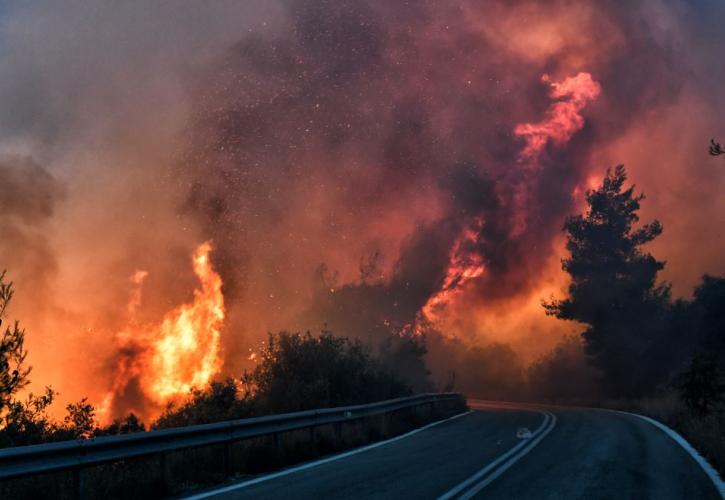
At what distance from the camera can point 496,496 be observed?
9.55 m

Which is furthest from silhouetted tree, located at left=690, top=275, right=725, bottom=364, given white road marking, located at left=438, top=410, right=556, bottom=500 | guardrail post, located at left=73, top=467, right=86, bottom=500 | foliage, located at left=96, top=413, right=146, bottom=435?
guardrail post, located at left=73, top=467, right=86, bottom=500

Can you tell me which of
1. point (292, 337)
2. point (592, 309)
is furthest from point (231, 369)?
point (292, 337)

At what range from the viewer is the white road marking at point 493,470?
388 inches

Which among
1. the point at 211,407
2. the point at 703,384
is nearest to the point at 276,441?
the point at 211,407

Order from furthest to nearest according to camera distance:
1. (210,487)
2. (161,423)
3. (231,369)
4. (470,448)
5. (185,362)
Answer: (231,369) → (185,362) → (161,423) → (470,448) → (210,487)

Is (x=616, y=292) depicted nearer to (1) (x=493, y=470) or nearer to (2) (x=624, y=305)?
(2) (x=624, y=305)

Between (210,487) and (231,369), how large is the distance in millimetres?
47150

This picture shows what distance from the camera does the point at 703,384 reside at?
77.5ft

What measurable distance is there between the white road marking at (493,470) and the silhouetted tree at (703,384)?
307 inches

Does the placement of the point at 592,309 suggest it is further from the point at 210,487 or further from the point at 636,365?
the point at 210,487

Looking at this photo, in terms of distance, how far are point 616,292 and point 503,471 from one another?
4376 cm

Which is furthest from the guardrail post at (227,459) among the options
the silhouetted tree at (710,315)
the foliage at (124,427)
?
the silhouetted tree at (710,315)

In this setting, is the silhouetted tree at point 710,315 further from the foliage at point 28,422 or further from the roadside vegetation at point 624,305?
the foliage at point 28,422

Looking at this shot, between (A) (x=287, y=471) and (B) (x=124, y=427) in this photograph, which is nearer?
(A) (x=287, y=471)
